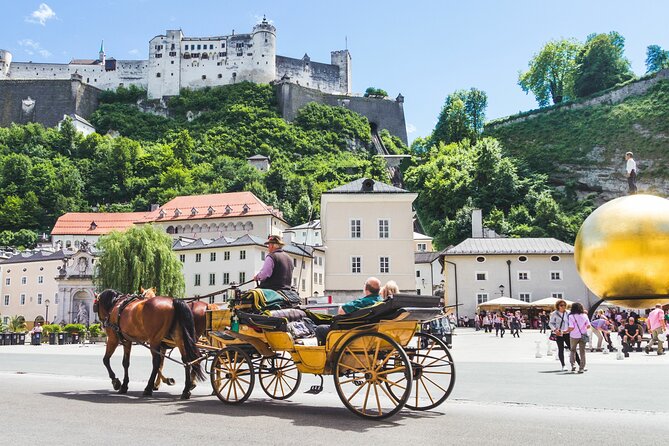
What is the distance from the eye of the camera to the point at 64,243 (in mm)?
87875

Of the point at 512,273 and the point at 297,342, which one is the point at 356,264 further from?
the point at 297,342

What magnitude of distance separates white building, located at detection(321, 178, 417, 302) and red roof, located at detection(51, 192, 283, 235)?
3832cm

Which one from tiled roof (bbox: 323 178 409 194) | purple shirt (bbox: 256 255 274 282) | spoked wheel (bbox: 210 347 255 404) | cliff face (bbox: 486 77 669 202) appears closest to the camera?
spoked wheel (bbox: 210 347 255 404)

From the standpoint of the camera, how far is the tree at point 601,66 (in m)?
97.8

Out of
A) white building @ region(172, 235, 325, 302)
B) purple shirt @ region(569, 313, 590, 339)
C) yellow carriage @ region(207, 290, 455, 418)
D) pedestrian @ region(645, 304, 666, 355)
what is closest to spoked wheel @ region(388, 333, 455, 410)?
yellow carriage @ region(207, 290, 455, 418)

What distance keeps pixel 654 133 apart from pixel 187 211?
6471 centimetres

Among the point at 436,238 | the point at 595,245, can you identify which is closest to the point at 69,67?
the point at 436,238

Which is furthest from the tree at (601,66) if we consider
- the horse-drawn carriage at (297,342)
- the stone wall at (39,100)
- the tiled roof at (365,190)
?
the horse-drawn carriage at (297,342)

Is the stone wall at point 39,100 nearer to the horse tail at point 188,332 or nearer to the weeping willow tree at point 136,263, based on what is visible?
the weeping willow tree at point 136,263

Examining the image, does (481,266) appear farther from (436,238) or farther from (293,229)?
(293,229)

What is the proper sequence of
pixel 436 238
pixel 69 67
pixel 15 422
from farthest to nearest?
pixel 69 67
pixel 436 238
pixel 15 422

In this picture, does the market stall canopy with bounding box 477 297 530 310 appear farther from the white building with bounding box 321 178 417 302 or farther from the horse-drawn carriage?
the horse-drawn carriage

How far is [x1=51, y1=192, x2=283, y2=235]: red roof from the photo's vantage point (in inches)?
3130

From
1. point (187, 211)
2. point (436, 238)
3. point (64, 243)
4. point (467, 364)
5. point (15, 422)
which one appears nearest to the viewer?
point (15, 422)
